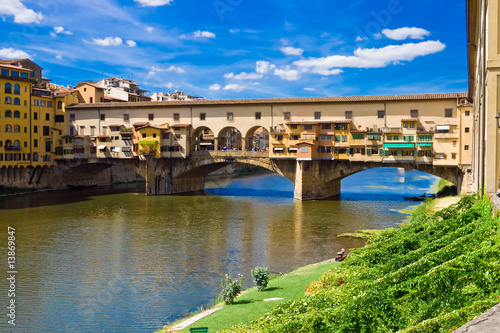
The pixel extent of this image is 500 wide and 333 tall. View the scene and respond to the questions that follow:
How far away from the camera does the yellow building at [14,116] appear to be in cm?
5512

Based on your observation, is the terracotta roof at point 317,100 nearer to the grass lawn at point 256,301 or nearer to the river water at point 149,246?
the river water at point 149,246

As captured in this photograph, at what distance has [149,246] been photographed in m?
28.7

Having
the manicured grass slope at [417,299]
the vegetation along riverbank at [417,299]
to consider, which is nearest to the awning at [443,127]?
the vegetation along riverbank at [417,299]

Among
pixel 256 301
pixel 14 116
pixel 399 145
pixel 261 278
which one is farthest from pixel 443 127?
pixel 14 116

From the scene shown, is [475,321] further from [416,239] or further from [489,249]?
[416,239]

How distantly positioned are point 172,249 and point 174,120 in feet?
105

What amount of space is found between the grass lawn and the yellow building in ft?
156

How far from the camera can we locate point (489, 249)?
32.2 ft

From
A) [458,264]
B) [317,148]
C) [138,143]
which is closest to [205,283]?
[458,264]

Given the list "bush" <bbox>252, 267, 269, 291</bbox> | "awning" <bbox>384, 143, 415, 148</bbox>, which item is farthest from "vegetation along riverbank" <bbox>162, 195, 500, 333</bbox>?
"awning" <bbox>384, 143, 415, 148</bbox>

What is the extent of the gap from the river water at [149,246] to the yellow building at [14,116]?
20.7 ft

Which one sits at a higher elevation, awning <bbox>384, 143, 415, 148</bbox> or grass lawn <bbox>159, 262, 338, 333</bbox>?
awning <bbox>384, 143, 415, 148</bbox>

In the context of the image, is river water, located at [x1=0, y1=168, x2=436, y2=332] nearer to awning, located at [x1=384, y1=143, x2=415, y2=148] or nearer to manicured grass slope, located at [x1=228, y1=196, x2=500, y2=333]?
awning, located at [x1=384, y1=143, x2=415, y2=148]

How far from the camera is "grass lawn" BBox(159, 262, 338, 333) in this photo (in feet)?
46.7
